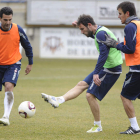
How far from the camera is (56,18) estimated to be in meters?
29.4

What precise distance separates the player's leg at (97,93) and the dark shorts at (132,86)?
0.41m

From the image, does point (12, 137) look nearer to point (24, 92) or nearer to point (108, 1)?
point (24, 92)

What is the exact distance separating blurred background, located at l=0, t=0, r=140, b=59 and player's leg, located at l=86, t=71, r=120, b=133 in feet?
75.1

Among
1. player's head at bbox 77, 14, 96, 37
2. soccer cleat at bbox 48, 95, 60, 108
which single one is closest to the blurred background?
player's head at bbox 77, 14, 96, 37

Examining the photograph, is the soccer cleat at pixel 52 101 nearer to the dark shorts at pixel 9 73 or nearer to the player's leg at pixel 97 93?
the player's leg at pixel 97 93

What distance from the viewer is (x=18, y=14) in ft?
97.7

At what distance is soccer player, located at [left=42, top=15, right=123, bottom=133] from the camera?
5535 mm

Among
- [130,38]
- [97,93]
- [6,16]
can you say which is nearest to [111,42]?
[130,38]

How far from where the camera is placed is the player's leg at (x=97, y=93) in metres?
5.74

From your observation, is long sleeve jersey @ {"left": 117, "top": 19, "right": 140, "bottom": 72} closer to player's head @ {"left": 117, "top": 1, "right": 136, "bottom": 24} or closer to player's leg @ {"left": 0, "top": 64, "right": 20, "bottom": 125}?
player's head @ {"left": 117, "top": 1, "right": 136, "bottom": 24}

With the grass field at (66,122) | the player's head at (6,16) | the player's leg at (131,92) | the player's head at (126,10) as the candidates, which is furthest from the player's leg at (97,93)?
the player's head at (6,16)

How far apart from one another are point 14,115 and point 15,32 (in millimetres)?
1878

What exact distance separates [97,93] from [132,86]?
0.65 meters

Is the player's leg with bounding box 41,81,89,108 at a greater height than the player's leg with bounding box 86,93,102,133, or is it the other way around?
the player's leg with bounding box 41,81,89,108
